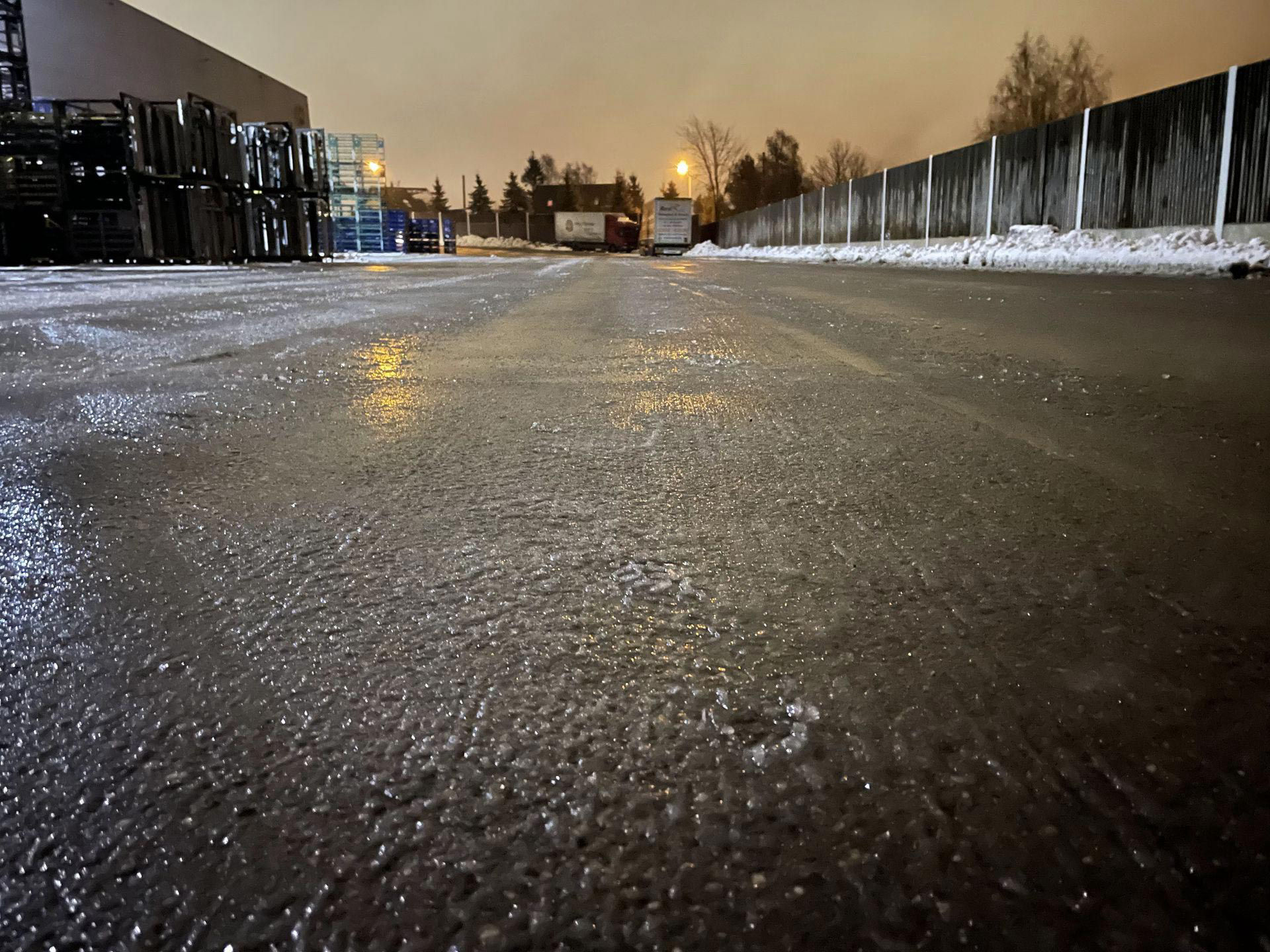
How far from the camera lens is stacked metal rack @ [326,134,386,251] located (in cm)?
3650

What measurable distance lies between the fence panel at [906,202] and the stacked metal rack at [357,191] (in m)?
21.4

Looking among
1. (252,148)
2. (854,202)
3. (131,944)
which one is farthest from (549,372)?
(854,202)

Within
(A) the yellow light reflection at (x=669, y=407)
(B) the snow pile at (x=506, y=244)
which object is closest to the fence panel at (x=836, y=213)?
(A) the yellow light reflection at (x=669, y=407)

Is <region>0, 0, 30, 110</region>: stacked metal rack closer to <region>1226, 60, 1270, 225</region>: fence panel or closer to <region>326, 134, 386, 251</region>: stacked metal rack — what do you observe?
<region>326, 134, 386, 251</region>: stacked metal rack

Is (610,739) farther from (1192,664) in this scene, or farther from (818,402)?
(818,402)

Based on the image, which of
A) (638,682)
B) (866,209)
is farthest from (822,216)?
(638,682)

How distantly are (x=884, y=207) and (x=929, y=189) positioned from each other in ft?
10.9

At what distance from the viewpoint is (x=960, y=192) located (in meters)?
21.6

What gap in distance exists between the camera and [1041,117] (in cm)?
5175

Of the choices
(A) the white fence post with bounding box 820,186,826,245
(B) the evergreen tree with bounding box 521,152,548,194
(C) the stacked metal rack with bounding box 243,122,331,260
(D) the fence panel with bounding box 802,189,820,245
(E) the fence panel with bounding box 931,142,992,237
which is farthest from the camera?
(B) the evergreen tree with bounding box 521,152,548,194

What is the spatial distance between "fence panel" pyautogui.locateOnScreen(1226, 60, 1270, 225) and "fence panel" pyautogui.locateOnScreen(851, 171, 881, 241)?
1405 centimetres

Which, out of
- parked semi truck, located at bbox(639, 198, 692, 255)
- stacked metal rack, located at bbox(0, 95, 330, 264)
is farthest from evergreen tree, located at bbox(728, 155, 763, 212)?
stacked metal rack, located at bbox(0, 95, 330, 264)

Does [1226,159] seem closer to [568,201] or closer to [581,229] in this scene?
[581,229]

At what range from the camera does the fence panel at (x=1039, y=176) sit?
56.3 ft
